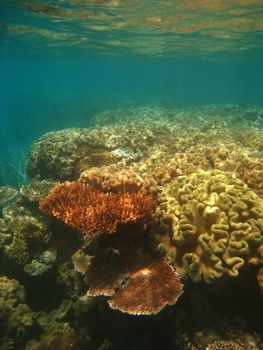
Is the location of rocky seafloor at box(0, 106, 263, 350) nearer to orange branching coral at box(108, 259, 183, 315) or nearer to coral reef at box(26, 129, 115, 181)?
orange branching coral at box(108, 259, 183, 315)

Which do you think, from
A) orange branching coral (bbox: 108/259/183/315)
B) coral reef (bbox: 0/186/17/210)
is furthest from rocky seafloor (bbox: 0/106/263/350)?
coral reef (bbox: 0/186/17/210)

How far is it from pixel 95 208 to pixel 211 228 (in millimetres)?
2101

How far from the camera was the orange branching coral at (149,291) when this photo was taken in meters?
4.91

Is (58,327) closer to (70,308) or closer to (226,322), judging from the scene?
(70,308)

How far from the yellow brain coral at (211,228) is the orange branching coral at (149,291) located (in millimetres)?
334

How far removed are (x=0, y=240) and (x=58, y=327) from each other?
2590 millimetres

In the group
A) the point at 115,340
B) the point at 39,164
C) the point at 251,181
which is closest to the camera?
the point at 115,340

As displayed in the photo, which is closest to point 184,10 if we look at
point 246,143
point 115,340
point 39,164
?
point 246,143

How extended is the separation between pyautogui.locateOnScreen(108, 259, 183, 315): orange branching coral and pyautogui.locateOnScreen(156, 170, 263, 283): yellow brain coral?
33 cm

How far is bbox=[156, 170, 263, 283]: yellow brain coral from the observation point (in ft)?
16.7

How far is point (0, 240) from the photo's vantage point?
766 cm

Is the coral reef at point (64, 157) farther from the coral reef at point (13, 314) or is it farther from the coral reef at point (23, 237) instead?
the coral reef at point (13, 314)

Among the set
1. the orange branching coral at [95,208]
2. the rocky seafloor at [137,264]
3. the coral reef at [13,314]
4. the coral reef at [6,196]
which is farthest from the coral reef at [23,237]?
the coral reef at [6,196]

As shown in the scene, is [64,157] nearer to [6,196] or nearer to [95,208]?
[6,196]
